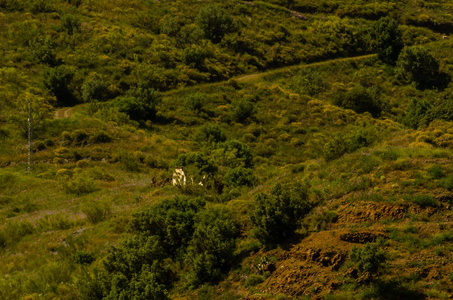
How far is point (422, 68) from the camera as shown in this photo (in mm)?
55875

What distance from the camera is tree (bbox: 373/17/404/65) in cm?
6347

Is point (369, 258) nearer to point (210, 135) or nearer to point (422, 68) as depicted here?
point (210, 135)

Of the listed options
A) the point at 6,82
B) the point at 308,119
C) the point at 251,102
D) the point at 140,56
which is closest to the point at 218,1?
the point at 140,56

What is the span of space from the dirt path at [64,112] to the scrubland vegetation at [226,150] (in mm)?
225

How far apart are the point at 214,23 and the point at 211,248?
180 ft

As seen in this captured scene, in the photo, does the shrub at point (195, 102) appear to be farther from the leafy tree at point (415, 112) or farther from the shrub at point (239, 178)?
the leafy tree at point (415, 112)

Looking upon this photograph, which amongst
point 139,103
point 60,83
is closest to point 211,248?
point 139,103

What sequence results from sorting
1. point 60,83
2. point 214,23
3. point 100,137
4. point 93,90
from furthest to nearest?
point 214,23, point 60,83, point 93,90, point 100,137

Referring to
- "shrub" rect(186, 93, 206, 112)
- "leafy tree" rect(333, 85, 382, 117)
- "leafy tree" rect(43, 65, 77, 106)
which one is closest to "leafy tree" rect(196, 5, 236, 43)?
"shrub" rect(186, 93, 206, 112)

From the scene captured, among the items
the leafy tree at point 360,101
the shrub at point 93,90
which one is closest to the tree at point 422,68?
the leafy tree at point 360,101

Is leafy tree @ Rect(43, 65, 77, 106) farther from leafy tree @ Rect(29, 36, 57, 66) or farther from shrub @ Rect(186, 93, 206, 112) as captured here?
shrub @ Rect(186, 93, 206, 112)

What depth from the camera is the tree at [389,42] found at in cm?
6347

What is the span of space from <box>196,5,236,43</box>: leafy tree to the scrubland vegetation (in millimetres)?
231

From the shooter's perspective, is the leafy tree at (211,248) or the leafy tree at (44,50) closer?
the leafy tree at (211,248)
